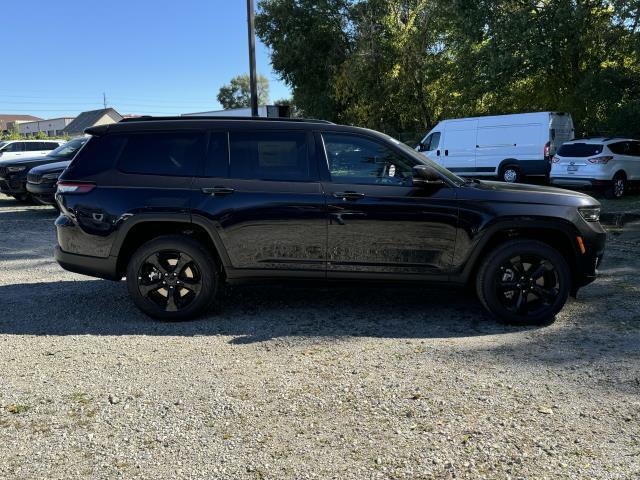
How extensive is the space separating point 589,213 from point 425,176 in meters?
1.53

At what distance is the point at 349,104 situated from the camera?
3088cm

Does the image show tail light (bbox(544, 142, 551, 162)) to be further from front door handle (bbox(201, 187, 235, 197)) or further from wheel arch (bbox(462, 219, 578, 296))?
front door handle (bbox(201, 187, 235, 197))

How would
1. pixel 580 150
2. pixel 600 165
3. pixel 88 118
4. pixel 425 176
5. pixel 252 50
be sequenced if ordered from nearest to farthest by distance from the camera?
pixel 425 176
pixel 252 50
pixel 600 165
pixel 580 150
pixel 88 118

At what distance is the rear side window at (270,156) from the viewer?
16.2 feet

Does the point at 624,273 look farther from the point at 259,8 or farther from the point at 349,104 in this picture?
the point at 259,8

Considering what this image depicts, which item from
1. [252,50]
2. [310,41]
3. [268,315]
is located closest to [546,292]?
[268,315]

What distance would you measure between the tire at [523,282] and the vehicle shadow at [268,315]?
16cm

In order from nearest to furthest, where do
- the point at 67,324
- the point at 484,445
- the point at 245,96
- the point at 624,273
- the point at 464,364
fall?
the point at 484,445
the point at 464,364
the point at 67,324
the point at 624,273
the point at 245,96

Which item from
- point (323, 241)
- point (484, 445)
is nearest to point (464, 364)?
point (484, 445)

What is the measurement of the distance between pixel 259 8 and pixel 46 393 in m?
31.9

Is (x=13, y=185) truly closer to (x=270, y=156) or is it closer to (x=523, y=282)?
(x=270, y=156)

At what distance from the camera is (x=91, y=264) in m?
5.07

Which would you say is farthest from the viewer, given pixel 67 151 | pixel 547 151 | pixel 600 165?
pixel 547 151

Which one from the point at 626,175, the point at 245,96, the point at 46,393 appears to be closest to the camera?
the point at 46,393
